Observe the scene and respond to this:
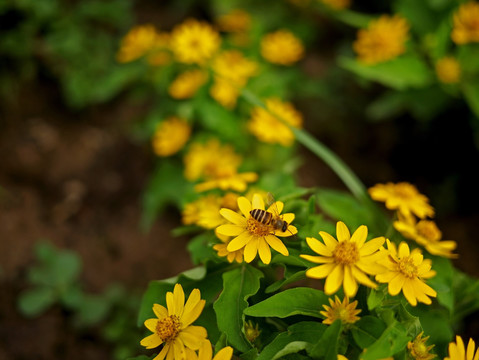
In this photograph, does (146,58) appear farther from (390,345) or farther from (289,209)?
(390,345)

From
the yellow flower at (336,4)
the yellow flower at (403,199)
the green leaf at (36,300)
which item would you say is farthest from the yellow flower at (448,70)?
the green leaf at (36,300)

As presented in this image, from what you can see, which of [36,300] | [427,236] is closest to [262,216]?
[427,236]

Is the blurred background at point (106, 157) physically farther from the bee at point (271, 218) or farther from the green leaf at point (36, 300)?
the bee at point (271, 218)

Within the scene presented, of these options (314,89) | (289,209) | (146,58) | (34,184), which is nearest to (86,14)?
(146,58)

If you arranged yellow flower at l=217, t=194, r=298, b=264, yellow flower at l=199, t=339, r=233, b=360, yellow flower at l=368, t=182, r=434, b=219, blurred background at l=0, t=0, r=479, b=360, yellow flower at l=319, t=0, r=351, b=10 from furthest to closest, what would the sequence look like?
yellow flower at l=319, t=0, r=351, b=10, blurred background at l=0, t=0, r=479, b=360, yellow flower at l=368, t=182, r=434, b=219, yellow flower at l=217, t=194, r=298, b=264, yellow flower at l=199, t=339, r=233, b=360

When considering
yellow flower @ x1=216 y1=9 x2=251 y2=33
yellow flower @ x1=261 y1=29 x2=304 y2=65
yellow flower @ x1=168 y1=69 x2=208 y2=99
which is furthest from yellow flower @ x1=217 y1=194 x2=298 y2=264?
yellow flower @ x1=216 y1=9 x2=251 y2=33

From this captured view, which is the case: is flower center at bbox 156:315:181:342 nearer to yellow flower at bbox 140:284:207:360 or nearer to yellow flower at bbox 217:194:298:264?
yellow flower at bbox 140:284:207:360
